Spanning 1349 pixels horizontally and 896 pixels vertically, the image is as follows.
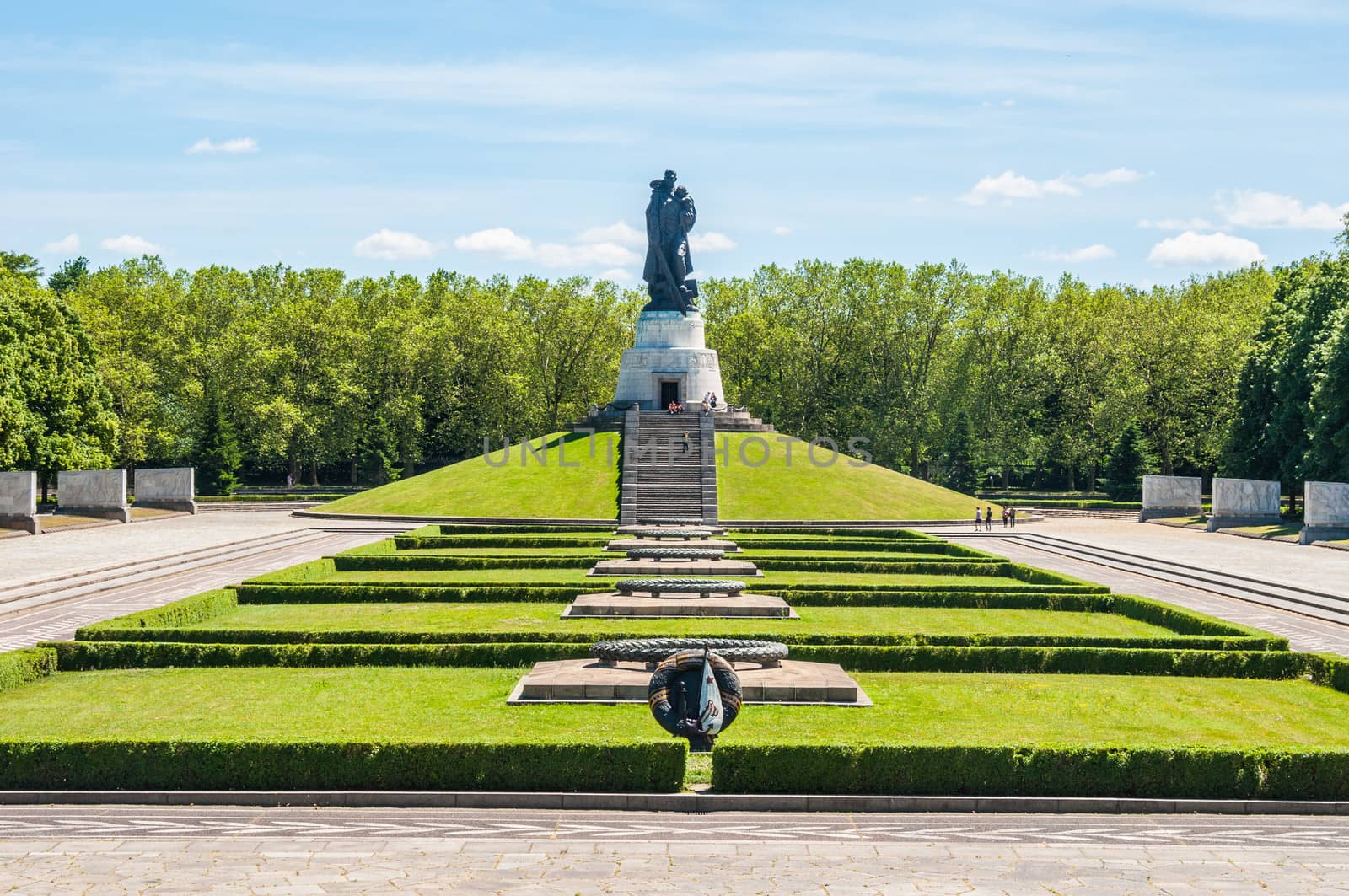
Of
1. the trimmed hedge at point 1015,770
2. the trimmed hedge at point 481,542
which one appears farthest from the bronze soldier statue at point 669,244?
the trimmed hedge at point 1015,770

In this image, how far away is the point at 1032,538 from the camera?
191ft

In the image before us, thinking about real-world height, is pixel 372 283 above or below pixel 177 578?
above

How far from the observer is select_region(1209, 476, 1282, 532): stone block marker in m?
63.1

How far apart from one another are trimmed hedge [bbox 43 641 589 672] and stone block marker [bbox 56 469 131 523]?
41.5 meters

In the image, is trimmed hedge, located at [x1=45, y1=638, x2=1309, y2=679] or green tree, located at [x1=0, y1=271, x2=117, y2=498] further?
green tree, located at [x1=0, y1=271, x2=117, y2=498]

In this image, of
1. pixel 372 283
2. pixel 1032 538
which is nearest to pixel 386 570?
pixel 1032 538

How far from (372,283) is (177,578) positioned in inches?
2476

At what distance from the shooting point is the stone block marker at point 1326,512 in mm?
53781

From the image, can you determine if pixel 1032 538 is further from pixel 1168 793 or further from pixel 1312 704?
→ pixel 1168 793

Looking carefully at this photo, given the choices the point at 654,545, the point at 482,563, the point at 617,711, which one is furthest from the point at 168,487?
the point at 617,711

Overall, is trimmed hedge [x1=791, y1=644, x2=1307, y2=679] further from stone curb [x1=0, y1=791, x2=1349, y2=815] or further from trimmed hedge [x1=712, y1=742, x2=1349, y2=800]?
stone curb [x1=0, y1=791, x2=1349, y2=815]

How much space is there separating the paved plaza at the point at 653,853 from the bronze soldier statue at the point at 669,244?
187 ft

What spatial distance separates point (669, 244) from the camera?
233 feet

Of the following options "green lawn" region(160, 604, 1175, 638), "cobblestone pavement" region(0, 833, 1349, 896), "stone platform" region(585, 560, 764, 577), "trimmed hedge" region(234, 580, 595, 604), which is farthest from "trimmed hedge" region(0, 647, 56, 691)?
"stone platform" region(585, 560, 764, 577)
